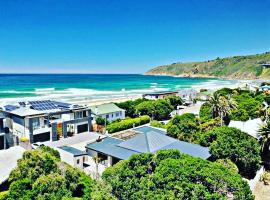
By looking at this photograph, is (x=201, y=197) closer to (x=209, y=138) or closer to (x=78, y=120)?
(x=209, y=138)

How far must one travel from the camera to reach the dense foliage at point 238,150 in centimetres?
2197

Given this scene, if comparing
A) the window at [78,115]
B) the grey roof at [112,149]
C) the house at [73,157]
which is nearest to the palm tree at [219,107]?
the grey roof at [112,149]

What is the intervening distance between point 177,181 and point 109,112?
2958 centimetres

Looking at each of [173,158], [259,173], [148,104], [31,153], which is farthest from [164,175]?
[148,104]

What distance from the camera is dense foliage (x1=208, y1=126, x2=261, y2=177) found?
22.0m

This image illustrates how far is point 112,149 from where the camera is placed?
982 inches

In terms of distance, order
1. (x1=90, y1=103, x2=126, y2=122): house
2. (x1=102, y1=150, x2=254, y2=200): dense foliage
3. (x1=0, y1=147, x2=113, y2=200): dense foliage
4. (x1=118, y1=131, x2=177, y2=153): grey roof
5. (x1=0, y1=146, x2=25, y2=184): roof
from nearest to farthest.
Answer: (x1=102, y1=150, x2=254, y2=200): dense foliage
(x1=0, y1=147, x2=113, y2=200): dense foliage
(x1=0, y1=146, x2=25, y2=184): roof
(x1=118, y1=131, x2=177, y2=153): grey roof
(x1=90, y1=103, x2=126, y2=122): house

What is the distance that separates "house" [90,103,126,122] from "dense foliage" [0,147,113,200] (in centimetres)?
2417

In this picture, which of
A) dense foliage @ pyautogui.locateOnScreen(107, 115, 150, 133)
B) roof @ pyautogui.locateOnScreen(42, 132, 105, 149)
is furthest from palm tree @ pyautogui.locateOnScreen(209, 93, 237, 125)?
roof @ pyautogui.locateOnScreen(42, 132, 105, 149)

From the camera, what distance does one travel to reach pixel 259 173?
22422mm

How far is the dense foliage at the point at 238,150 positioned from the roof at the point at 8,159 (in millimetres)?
15902

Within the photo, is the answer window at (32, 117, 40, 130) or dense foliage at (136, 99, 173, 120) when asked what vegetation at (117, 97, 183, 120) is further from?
window at (32, 117, 40, 130)

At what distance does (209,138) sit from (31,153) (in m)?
15.6

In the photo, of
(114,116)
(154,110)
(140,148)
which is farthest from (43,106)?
(154,110)
